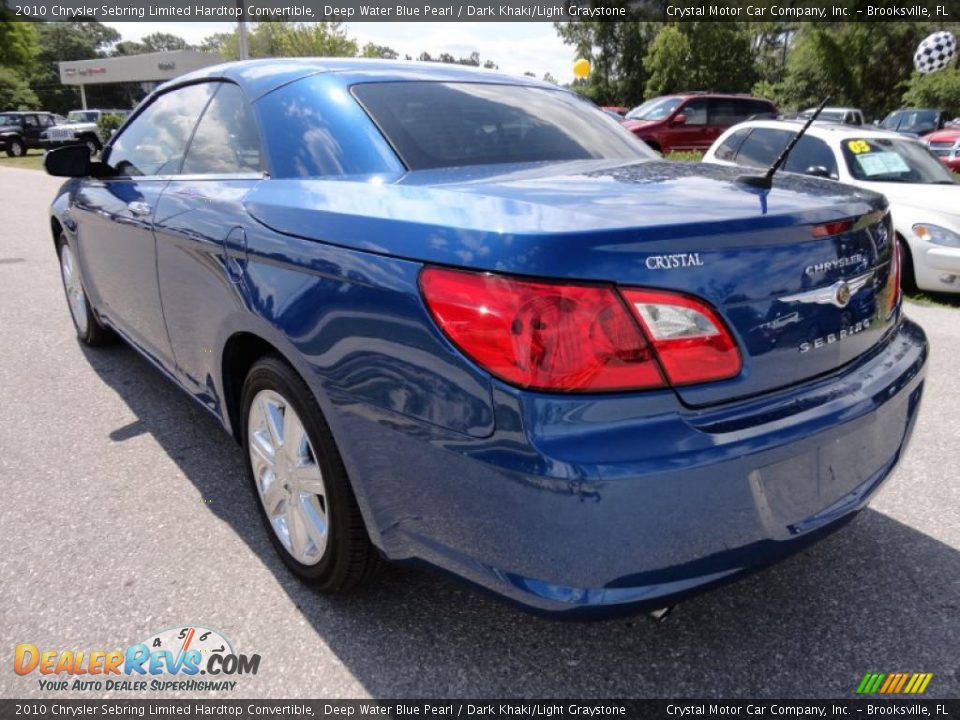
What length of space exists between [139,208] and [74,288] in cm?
195

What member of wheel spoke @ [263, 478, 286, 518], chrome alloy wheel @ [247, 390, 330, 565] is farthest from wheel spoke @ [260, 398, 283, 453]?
wheel spoke @ [263, 478, 286, 518]

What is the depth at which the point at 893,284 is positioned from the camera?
212 centimetres

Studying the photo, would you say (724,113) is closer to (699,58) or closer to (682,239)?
(682,239)

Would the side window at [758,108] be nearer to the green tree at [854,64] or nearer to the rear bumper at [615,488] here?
the rear bumper at [615,488]

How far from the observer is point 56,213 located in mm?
4391

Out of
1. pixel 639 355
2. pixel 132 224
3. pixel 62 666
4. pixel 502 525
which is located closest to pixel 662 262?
pixel 639 355

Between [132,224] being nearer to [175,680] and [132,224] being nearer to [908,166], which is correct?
[175,680]

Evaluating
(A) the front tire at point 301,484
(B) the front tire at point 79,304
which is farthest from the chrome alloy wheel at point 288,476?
(B) the front tire at point 79,304

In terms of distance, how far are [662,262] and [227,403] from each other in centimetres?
165

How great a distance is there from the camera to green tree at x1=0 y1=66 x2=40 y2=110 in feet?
175

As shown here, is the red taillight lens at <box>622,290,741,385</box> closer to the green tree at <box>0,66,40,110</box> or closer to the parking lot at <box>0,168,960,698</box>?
the parking lot at <box>0,168,960,698</box>

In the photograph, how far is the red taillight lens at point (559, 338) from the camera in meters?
1.43

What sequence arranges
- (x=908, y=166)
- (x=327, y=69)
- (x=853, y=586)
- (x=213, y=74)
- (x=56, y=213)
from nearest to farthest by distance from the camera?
(x=853, y=586)
(x=327, y=69)
(x=213, y=74)
(x=56, y=213)
(x=908, y=166)

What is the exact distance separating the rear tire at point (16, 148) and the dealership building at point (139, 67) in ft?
66.7
